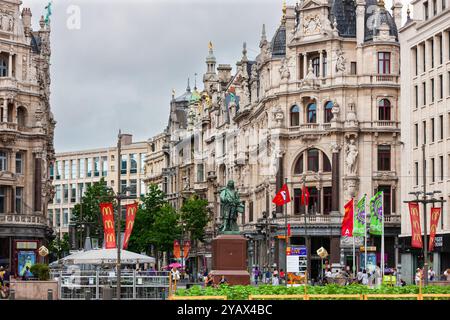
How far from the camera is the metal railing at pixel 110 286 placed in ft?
155

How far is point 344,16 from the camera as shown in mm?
100062

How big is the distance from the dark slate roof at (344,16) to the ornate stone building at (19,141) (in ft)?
89.8

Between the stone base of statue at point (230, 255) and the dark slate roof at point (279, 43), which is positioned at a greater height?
the dark slate roof at point (279, 43)

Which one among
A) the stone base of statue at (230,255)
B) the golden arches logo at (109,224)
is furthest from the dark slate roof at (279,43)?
the stone base of statue at (230,255)

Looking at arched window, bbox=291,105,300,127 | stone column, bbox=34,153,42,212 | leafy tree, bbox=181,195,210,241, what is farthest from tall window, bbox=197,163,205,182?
stone column, bbox=34,153,42,212

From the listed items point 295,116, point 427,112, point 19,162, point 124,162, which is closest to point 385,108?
point 295,116

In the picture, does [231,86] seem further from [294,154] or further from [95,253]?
[95,253]

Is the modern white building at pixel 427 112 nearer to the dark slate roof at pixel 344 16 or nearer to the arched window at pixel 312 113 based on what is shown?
the dark slate roof at pixel 344 16

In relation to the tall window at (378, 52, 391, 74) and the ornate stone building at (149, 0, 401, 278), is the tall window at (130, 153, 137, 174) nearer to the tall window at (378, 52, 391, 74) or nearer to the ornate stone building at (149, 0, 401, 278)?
the ornate stone building at (149, 0, 401, 278)

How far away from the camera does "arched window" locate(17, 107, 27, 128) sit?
3745 inches

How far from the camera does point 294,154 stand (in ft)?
324

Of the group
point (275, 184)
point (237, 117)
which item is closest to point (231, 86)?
point (237, 117)

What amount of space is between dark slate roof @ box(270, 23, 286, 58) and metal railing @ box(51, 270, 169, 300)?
5670 centimetres
